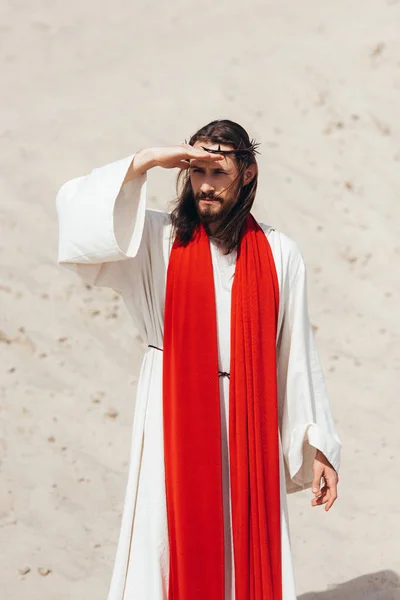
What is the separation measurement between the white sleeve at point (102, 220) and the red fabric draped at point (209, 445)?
0.19 metres

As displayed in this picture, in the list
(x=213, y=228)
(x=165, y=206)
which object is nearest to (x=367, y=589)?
Result: (x=213, y=228)

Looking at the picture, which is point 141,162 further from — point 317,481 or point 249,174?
point 317,481

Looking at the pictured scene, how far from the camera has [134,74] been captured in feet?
29.3

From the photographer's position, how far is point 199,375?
3.33 m

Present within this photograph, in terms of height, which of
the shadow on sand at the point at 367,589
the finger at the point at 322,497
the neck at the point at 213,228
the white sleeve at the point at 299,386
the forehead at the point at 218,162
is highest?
the forehead at the point at 218,162

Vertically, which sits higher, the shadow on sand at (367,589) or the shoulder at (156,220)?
the shoulder at (156,220)

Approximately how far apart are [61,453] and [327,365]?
180 centimetres

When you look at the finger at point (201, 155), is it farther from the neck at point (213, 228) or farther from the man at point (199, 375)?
the neck at point (213, 228)

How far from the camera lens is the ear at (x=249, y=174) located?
11.5ft

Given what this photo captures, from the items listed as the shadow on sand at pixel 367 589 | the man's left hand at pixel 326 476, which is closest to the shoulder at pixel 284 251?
the man's left hand at pixel 326 476

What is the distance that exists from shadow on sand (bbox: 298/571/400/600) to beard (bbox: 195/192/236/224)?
2315 millimetres

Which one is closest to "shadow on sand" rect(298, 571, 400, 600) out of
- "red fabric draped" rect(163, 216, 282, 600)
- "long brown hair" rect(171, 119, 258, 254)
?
"red fabric draped" rect(163, 216, 282, 600)

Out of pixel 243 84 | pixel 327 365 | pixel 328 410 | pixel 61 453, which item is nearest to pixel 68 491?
pixel 61 453

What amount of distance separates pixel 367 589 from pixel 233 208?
2483 mm
